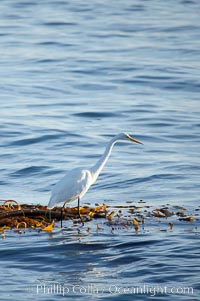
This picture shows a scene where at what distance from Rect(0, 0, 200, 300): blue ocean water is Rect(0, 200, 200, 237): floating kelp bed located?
0.99 ft

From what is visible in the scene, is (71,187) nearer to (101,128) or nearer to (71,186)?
(71,186)

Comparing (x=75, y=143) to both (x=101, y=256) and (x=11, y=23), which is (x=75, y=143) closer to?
(x=101, y=256)

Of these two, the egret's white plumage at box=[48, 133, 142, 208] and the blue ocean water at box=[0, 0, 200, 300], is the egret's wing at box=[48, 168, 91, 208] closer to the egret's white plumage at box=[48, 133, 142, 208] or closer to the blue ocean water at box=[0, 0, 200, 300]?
the egret's white plumage at box=[48, 133, 142, 208]

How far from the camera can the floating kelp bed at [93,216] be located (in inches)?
422

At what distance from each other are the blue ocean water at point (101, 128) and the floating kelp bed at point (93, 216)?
11.9 inches

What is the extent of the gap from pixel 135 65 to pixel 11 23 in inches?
375

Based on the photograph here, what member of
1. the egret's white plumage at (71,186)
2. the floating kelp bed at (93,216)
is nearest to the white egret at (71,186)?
the egret's white plumage at (71,186)

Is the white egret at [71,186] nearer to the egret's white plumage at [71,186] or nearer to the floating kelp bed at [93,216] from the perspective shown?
the egret's white plumage at [71,186]

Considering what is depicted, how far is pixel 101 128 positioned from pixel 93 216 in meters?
9.34

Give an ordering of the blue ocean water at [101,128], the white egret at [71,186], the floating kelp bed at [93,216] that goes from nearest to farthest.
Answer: the blue ocean water at [101,128] < the floating kelp bed at [93,216] < the white egret at [71,186]

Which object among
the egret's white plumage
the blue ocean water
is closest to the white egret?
the egret's white plumage

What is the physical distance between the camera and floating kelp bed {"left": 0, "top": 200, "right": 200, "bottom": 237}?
1073cm

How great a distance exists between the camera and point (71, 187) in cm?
1125

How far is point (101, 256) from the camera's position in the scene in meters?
9.59
